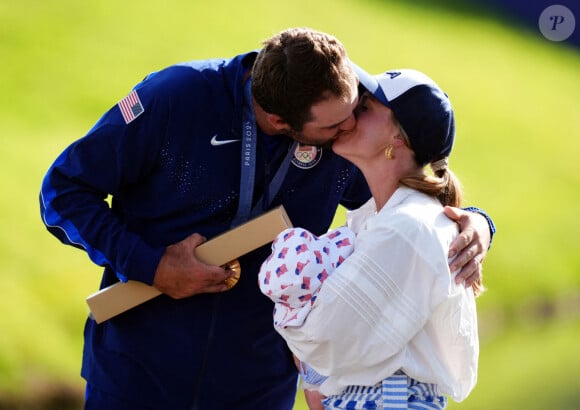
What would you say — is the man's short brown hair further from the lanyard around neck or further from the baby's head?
the baby's head

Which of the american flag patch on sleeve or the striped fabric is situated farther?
the american flag patch on sleeve

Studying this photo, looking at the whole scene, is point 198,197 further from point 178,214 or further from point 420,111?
point 420,111

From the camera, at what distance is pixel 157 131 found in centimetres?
241

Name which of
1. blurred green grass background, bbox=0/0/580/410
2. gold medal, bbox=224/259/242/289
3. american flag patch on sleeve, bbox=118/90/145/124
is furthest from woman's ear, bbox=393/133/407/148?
blurred green grass background, bbox=0/0/580/410

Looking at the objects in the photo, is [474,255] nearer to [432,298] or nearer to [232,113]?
[432,298]

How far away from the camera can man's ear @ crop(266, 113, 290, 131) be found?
2391 millimetres

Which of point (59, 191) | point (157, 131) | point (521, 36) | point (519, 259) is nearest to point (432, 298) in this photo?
point (157, 131)

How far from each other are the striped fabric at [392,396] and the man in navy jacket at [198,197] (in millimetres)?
368

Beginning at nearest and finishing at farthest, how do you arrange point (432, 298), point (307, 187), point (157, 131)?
point (432, 298), point (157, 131), point (307, 187)

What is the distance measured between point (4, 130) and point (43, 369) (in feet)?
3.85

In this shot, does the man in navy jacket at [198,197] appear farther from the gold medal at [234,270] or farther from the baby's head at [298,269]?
the baby's head at [298,269]

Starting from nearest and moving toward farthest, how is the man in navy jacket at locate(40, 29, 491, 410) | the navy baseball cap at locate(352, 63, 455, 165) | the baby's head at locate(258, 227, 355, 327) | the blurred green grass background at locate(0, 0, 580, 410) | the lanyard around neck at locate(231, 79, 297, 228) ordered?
the baby's head at locate(258, 227, 355, 327) → the navy baseball cap at locate(352, 63, 455, 165) → the man in navy jacket at locate(40, 29, 491, 410) → the lanyard around neck at locate(231, 79, 297, 228) → the blurred green grass background at locate(0, 0, 580, 410)

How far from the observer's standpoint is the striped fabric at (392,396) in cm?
209

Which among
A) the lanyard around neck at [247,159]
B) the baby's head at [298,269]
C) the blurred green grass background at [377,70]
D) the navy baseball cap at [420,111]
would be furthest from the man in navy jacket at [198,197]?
the blurred green grass background at [377,70]
